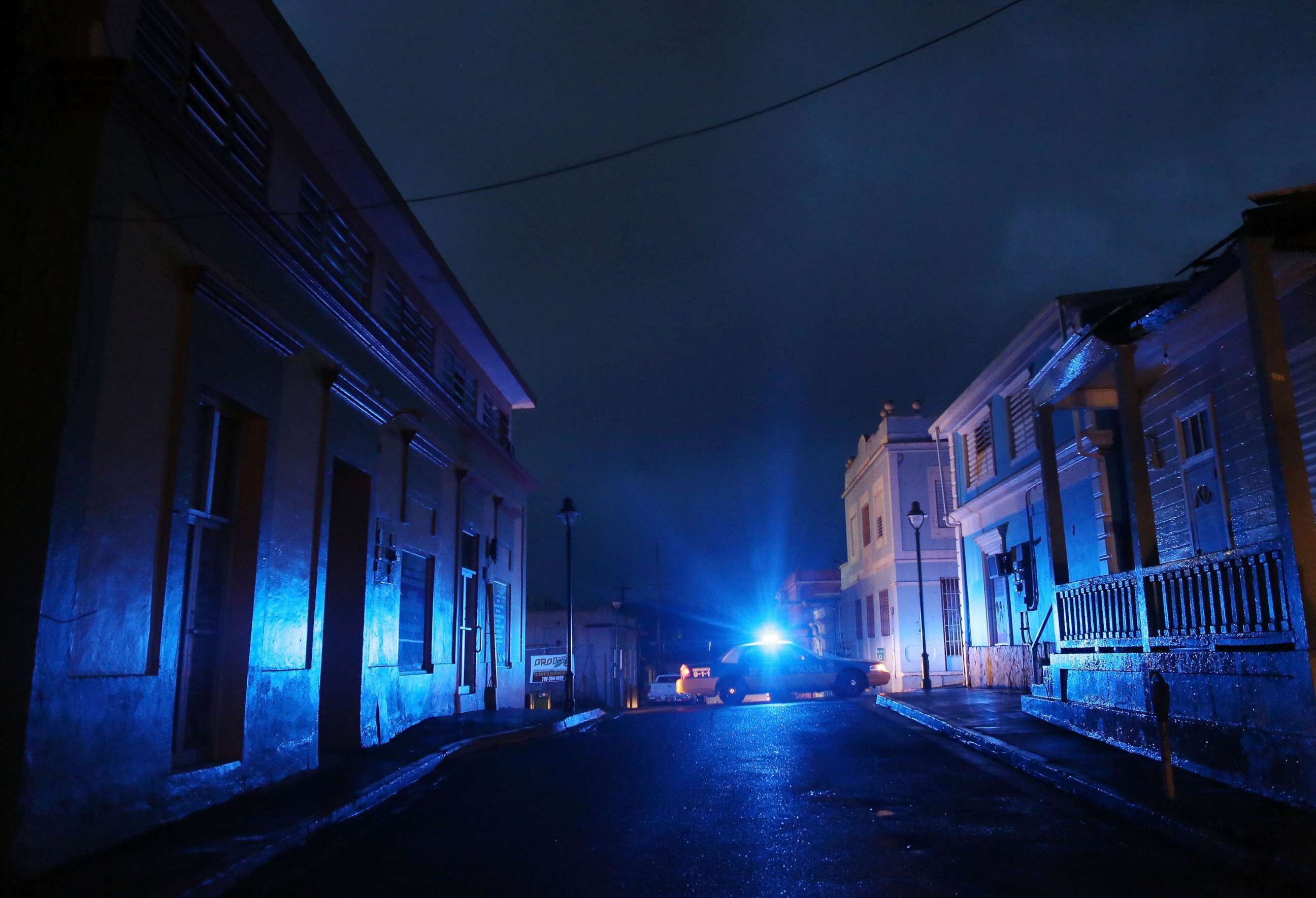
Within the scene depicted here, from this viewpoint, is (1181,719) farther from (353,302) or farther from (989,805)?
(353,302)

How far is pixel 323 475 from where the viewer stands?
1116 centimetres

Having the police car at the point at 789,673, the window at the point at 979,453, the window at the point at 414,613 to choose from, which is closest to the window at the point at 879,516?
the window at the point at 979,453

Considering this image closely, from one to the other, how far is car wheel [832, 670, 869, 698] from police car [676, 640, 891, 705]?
13mm

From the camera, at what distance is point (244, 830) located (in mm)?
6883

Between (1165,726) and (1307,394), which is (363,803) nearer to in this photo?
(1165,726)

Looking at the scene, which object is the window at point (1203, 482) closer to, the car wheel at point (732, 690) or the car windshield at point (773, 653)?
the car windshield at point (773, 653)

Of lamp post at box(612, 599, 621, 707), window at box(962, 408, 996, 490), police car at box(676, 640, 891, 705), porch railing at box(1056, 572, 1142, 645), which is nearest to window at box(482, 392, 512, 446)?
police car at box(676, 640, 891, 705)

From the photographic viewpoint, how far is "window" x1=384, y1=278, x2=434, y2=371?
14.7 metres

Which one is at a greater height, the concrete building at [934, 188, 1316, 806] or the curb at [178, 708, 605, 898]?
the concrete building at [934, 188, 1316, 806]

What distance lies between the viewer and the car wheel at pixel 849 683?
2452 cm

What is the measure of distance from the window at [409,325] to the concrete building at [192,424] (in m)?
0.12

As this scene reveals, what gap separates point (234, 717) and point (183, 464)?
2473 mm

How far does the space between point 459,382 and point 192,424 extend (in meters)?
10.8

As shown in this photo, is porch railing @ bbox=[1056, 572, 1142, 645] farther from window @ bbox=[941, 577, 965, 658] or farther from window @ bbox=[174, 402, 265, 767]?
window @ bbox=[941, 577, 965, 658]
